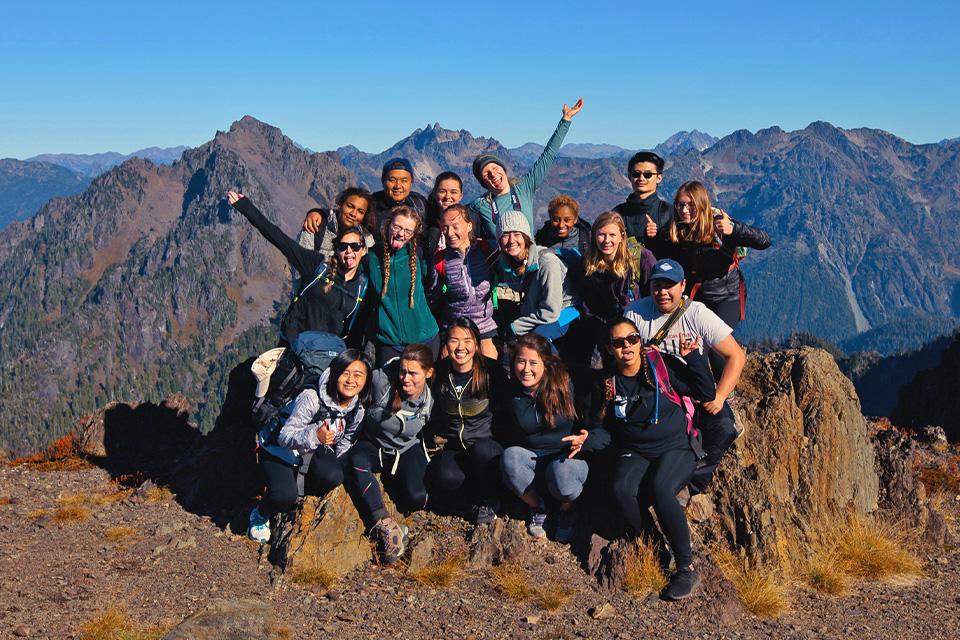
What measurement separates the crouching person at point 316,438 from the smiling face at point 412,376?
52cm


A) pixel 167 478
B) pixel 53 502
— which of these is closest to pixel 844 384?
pixel 167 478

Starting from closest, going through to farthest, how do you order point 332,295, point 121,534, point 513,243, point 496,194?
1. point 513,243
2. point 332,295
3. point 121,534
4. point 496,194

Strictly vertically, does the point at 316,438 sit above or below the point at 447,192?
below

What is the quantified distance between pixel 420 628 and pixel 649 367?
466cm

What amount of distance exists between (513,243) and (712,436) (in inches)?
164

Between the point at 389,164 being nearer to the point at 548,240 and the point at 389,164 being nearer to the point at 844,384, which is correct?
the point at 548,240

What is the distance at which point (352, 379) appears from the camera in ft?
33.5

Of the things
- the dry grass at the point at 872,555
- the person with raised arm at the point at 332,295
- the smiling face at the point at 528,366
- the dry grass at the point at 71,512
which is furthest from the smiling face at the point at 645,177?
the dry grass at the point at 71,512

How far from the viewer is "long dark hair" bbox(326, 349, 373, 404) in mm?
10188

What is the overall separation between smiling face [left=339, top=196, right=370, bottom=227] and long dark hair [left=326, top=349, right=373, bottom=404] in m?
3.23

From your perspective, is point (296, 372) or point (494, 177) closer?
point (296, 372)

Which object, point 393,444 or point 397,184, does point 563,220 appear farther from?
point 393,444

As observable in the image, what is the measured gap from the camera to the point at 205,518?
1267 cm

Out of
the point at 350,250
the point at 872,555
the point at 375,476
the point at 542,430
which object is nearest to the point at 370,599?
the point at 375,476
